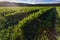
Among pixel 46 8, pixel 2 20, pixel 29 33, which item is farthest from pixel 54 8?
pixel 2 20

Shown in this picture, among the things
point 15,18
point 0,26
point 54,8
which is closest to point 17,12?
point 15,18

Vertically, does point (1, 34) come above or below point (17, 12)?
Result: below

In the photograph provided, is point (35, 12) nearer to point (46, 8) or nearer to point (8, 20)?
point (46, 8)

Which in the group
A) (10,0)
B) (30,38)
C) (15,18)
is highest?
(10,0)

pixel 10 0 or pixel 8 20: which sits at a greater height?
pixel 10 0

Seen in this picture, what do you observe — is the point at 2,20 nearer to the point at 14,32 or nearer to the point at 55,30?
the point at 14,32
